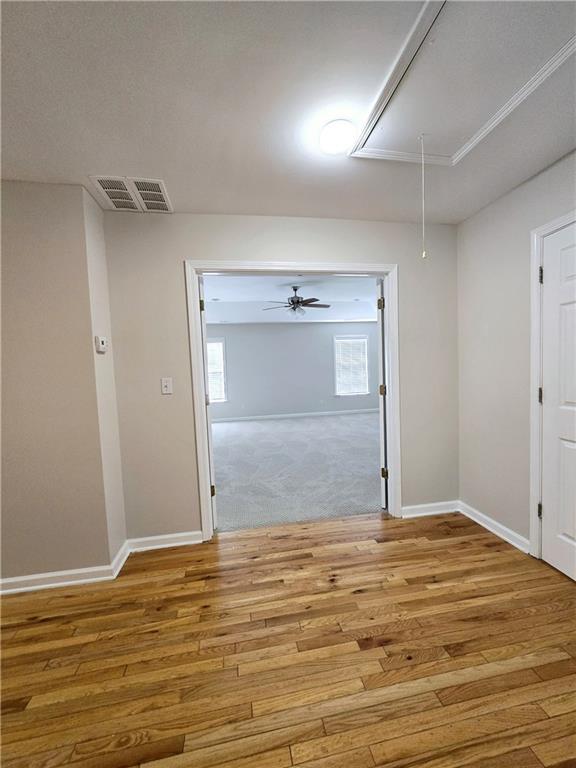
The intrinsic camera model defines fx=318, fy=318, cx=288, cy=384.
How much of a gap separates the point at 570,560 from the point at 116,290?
137 inches

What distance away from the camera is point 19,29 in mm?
1068

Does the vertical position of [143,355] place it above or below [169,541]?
above

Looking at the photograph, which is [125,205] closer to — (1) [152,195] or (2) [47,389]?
(1) [152,195]

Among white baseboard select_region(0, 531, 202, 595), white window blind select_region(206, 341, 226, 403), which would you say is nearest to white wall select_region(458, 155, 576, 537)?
white baseboard select_region(0, 531, 202, 595)

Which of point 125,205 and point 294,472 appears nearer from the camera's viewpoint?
point 125,205

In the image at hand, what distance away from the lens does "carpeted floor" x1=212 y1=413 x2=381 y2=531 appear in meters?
3.01

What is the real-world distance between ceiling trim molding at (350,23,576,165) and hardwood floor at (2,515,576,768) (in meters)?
2.50

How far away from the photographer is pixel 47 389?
1.99 m

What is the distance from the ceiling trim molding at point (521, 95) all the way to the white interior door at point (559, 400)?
2.53 ft

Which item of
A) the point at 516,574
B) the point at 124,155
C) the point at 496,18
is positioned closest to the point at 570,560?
the point at 516,574

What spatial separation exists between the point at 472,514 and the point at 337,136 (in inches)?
116

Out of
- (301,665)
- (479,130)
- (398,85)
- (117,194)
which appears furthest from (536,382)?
(117,194)

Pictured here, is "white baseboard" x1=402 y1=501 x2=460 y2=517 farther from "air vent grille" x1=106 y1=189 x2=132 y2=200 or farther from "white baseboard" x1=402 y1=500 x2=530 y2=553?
"air vent grille" x1=106 y1=189 x2=132 y2=200

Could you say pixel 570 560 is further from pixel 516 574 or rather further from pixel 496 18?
pixel 496 18
